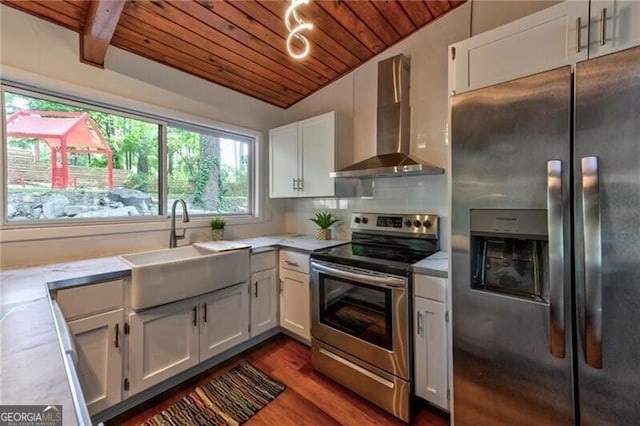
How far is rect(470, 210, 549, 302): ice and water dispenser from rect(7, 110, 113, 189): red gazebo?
253 centimetres

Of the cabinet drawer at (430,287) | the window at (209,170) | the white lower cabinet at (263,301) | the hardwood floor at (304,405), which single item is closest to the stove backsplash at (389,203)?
the cabinet drawer at (430,287)

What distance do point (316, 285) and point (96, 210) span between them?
1.71m

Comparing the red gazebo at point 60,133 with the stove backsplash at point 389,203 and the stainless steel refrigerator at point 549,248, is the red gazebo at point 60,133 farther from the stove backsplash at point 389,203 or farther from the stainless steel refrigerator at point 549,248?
the stainless steel refrigerator at point 549,248

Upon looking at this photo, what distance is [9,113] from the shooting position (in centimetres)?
167

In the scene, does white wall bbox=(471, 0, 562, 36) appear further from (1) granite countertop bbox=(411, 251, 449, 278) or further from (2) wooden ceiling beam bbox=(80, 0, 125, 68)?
(2) wooden ceiling beam bbox=(80, 0, 125, 68)

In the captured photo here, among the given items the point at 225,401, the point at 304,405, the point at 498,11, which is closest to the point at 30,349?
the point at 225,401

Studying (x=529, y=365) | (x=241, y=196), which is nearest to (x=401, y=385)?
(x=529, y=365)

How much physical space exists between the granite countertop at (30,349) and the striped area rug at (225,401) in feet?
3.27

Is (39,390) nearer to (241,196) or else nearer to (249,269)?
(249,269)

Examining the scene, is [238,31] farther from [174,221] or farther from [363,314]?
[363,314]

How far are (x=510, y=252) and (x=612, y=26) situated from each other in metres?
0.94

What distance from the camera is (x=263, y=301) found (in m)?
2.37

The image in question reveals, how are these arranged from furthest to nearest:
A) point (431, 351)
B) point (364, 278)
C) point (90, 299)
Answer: point (364, 278) → point (431, 351) → point (90, 299)

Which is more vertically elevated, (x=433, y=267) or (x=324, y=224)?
(x=324, y=224)
